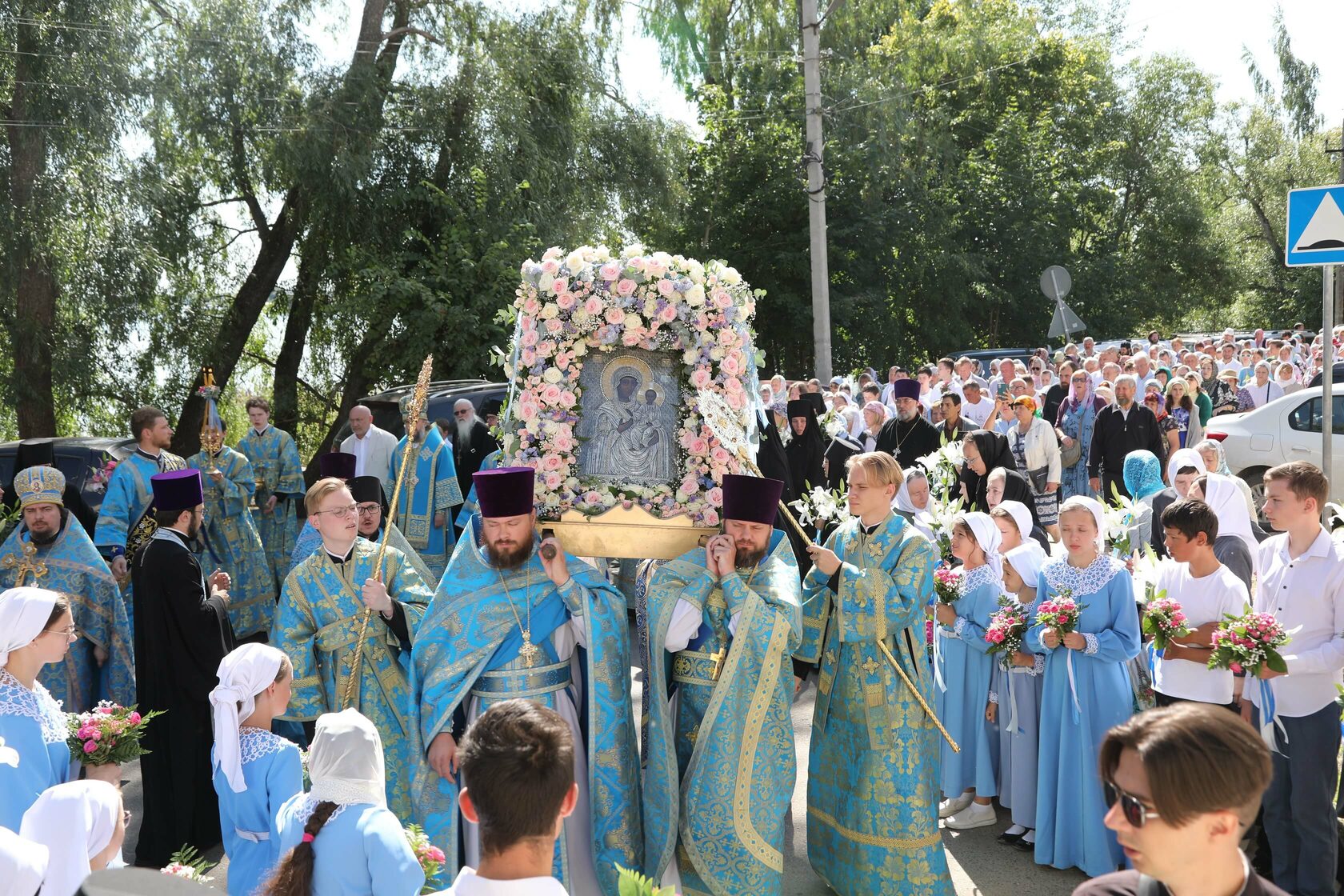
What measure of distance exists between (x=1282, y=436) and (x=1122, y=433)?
3.09 metres

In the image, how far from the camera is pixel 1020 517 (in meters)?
6.62

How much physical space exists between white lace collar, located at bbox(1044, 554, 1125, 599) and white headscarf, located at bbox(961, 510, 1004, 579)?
62 cm

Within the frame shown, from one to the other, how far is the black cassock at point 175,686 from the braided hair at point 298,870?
3109 mm

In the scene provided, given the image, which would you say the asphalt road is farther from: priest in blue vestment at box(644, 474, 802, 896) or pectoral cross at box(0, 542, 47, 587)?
pectoral cross at box(0, 542, 47, 587)

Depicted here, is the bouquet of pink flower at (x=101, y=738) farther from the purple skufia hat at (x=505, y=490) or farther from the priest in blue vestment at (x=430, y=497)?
the priest in blue vestment at (x=430, y=497)

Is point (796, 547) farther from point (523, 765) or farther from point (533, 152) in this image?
point (533, 152)

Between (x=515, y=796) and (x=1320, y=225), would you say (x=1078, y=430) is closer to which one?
(x=1320, y=225)

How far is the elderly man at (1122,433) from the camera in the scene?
1234 cm

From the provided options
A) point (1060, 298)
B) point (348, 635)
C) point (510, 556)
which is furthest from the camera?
point (1060, 298)

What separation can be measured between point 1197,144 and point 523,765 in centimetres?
4610

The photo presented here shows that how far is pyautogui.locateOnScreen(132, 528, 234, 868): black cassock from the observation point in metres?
6.01

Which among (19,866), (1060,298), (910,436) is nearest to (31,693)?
(19,866)

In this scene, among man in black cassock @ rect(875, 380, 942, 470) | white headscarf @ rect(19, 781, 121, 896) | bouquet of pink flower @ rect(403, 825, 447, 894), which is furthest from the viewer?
man in black cassock @ rect(875, 380, 942, 470)

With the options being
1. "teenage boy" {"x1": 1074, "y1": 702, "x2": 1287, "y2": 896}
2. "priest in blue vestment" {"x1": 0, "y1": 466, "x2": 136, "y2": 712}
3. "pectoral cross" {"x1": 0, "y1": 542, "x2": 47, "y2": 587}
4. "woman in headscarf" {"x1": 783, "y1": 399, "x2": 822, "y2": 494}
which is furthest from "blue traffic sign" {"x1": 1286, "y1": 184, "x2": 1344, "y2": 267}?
"pectoral cross" {"x1": 0, "y1": 542, "x2": 47, "y2": 587}
